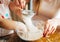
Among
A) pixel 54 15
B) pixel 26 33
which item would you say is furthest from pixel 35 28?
pixel 54 15

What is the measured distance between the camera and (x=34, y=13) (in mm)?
941

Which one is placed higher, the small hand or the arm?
the arm

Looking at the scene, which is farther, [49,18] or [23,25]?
[49,18]

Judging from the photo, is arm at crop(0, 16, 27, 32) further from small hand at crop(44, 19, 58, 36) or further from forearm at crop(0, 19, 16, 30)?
small hand at crop(44, 19, 58, 36)

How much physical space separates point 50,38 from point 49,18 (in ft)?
0.55

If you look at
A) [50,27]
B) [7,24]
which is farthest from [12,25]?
[50,27]

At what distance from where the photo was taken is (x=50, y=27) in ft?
2.63

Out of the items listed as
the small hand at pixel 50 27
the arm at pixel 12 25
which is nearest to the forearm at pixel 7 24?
the arm at pixel 12 25

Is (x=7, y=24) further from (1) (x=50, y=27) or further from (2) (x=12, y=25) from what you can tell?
(1) (x=50, y=27)

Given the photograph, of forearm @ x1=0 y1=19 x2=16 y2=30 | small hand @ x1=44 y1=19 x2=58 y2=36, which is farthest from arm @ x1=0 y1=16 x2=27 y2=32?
small hand @ x1=44 y1=19 x2=58 y2=36

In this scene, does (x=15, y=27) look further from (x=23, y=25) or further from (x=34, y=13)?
(x=34, y=13)

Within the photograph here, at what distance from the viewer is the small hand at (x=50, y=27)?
0.79 m

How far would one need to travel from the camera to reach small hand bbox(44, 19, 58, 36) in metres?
0.79

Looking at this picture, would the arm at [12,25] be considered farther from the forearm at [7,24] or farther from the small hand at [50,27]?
the small hand at [50,27]
